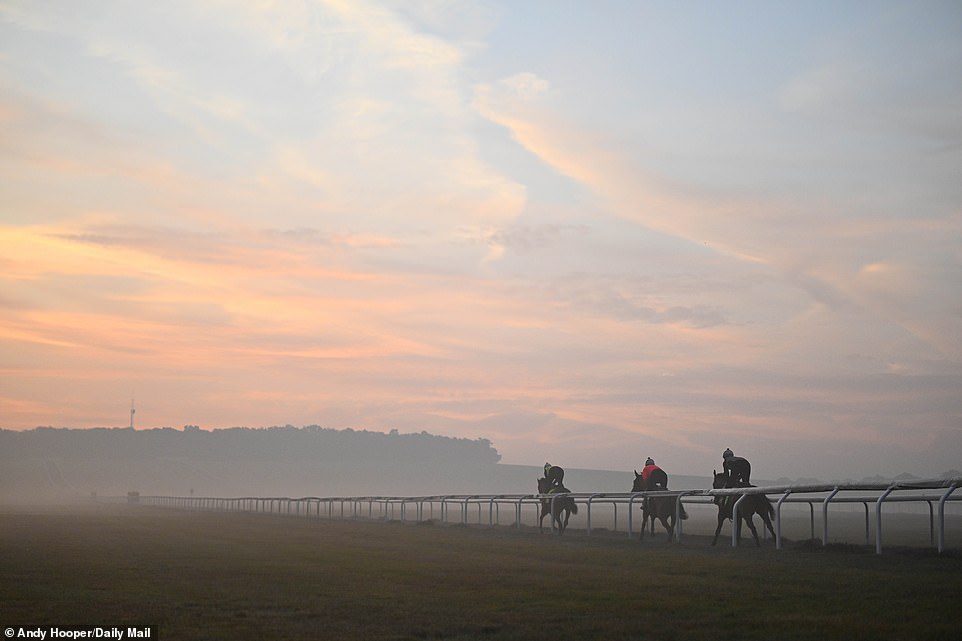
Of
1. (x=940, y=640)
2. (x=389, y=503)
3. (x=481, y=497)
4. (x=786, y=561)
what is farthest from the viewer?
(x=389, y=503)

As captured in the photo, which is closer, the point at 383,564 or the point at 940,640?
the point at 940,640

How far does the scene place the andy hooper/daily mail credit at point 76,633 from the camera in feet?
31.0

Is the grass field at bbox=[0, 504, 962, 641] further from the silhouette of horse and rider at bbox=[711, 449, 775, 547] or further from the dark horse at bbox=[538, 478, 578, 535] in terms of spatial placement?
the dark horse at bbox=[538, 478, 578, 535]

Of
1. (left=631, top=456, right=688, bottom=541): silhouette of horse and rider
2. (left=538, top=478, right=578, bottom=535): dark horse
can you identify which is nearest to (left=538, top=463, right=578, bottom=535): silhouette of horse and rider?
(left=538, top=478, right=578, bottom=535): dark horse

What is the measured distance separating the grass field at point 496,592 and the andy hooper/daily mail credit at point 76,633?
305 mm

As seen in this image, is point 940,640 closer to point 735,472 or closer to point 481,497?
point 735,472

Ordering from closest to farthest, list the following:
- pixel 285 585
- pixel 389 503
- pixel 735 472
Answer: pixel 285 585
pixel 735 472
pixel 389 503

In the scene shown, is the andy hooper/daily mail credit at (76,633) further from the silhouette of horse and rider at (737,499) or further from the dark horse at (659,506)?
the dark horse at (659,506)

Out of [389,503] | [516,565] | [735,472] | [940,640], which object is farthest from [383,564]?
[389,503]

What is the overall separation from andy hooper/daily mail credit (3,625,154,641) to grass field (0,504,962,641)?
1.00 feet

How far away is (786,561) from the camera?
16438mm

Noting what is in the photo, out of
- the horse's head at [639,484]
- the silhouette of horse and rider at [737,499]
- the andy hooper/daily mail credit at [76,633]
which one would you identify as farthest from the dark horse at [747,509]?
the andy hooper/daily mail credit at [76,633]

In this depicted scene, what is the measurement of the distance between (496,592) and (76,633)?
4915 mm

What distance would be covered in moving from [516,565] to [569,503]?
1252 centimetres
